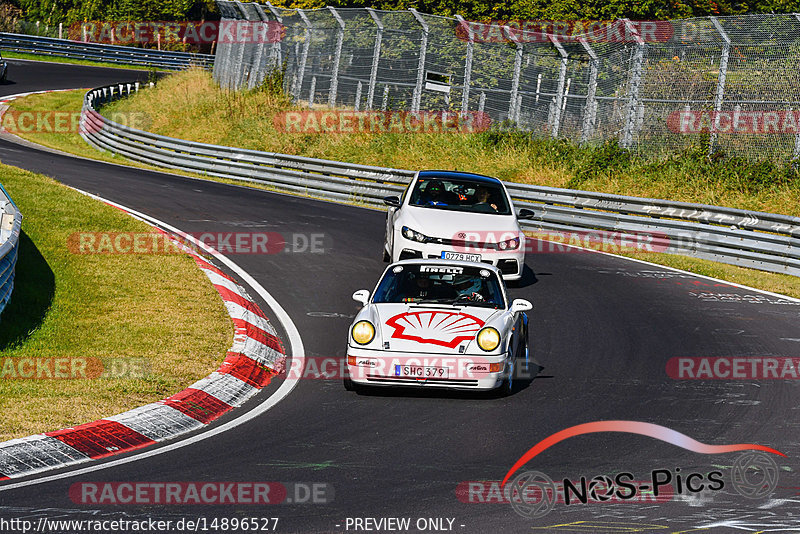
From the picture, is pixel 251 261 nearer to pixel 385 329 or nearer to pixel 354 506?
pixel 385 329

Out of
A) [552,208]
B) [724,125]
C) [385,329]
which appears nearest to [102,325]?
[385,329]

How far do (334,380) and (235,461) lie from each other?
9.54ft

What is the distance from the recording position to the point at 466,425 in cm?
848

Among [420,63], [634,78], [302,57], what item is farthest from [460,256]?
[302,57]

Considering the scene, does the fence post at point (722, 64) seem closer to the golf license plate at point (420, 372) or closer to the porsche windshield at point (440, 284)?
the porsche windshield at point (440, 284)

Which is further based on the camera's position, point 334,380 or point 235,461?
point 334,380

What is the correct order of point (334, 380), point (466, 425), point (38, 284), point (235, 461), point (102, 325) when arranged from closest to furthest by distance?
point (235, 461) < point (466, 425) < point (334, 380) < point (102, 325) < point (38, 284)

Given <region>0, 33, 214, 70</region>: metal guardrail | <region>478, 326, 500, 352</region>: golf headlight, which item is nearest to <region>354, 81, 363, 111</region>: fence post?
<region>478, 326, 500, 352</region>: golf headlight

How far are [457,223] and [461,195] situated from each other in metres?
1.11

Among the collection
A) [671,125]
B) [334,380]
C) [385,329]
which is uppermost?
[671,125]

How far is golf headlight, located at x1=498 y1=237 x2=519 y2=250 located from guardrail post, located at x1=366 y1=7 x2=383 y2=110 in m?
16.7

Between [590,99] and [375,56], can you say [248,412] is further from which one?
[375,56]

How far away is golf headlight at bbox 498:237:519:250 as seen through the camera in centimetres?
1426

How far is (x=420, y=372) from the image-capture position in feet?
29.8
